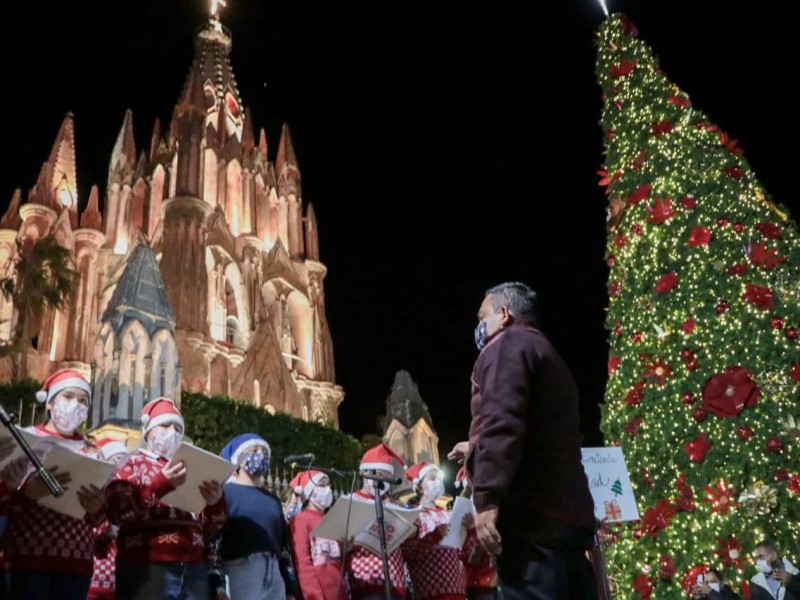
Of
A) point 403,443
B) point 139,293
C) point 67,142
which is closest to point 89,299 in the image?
point 67,142

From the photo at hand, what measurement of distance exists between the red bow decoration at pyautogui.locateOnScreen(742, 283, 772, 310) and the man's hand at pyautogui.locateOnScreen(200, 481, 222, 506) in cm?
746

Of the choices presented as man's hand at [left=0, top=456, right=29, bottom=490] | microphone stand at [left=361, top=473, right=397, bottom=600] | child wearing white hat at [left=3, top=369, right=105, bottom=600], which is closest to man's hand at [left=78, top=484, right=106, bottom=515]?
child wearing white hat at [left=3, top=369, right=105, bottom=600]

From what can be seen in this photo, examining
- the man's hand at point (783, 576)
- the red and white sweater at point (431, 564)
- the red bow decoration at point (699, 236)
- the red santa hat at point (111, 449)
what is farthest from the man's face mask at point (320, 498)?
the red bow decoration at point (699, 236)

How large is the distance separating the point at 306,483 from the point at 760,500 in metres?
5.20

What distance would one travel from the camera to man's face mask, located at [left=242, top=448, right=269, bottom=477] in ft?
21.5

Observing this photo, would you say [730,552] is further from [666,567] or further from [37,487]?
[37,487]

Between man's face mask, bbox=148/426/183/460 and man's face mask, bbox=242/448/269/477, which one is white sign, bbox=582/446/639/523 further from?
man's face mask, bbox=148/426/183/460

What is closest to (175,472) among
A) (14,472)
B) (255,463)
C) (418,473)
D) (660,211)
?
(14,472)

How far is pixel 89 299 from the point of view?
38.4 meters

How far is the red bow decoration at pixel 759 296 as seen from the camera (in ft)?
32.6

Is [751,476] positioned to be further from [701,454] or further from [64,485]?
[64,485]

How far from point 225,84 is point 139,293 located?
92.2ft

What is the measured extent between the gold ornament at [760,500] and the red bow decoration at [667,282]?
2.77 metres

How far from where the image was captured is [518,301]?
416cm
